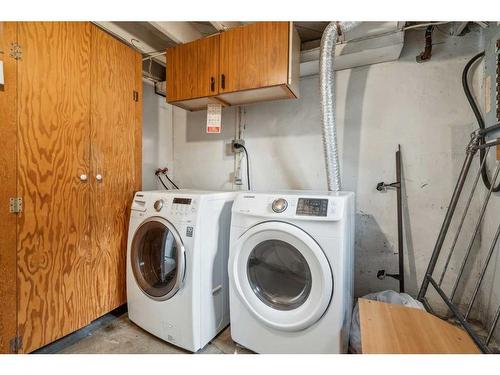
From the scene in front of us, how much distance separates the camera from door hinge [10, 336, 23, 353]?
1.25 metres

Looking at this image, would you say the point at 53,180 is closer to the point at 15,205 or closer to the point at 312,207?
the point at 15,205

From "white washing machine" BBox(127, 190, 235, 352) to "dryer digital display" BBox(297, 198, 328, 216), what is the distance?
58 centimetres

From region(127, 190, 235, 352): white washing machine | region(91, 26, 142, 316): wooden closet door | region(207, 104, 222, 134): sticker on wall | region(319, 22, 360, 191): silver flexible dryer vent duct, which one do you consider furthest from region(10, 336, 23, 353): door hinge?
region(319, 22, 360, 191): silver flexible dryer vent duct

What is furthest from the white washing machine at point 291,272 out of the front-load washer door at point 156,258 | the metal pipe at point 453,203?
the metal pipe at point 453,203

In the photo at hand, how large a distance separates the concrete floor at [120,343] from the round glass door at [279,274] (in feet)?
1.47

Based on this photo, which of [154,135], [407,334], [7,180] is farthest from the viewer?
[154,135]

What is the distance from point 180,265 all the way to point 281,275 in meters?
0.63

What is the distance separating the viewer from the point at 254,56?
1631mm

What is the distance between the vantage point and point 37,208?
1.32m

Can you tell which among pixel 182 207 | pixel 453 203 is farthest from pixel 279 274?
pixel 453 203

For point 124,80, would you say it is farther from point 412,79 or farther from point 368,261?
point 368,261

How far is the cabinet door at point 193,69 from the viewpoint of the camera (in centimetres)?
179

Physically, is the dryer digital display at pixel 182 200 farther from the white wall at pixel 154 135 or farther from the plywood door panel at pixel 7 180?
the white wall at pixel 154 135

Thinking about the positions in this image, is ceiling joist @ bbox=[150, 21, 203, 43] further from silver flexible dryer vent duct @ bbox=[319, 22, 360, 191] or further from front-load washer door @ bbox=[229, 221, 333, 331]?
front-load washer door @ bbox=[229, 221, 333, 331]
